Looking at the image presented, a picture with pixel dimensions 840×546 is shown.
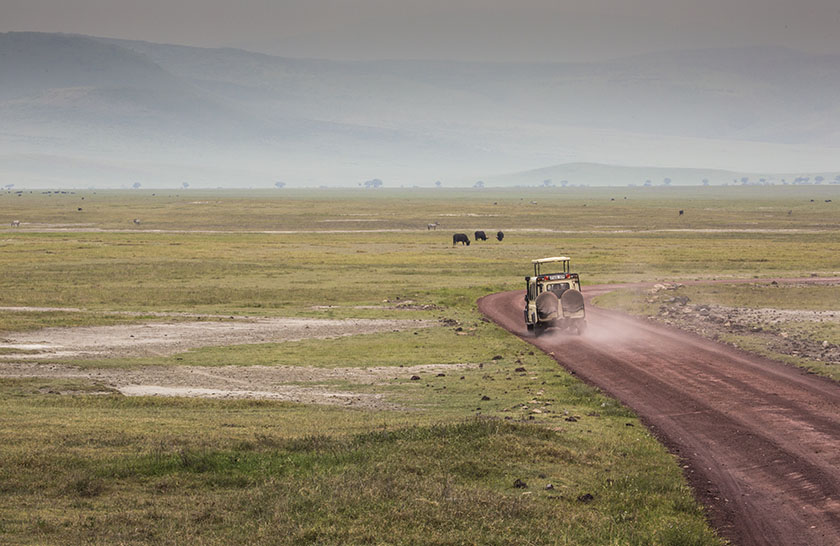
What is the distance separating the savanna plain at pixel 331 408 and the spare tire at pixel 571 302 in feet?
10.7

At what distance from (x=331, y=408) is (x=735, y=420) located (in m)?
12.2

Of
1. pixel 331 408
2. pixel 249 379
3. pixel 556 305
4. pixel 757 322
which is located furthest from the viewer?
pixel 757 322

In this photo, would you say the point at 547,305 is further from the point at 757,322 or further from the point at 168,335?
the point at 168,335

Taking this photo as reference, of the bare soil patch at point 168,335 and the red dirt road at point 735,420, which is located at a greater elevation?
the red dirt road at point 735,420

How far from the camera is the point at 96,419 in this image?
26859 mm

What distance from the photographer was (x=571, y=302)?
47.6 m

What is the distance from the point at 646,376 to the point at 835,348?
36.1 ft

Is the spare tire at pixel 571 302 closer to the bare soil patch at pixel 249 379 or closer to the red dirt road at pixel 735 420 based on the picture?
the red dirt road at pixel 735 420

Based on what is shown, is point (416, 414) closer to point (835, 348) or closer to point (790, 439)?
point (790, 439)

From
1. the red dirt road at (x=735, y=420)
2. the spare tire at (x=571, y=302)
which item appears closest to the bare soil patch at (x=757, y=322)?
the red dirt road at (x=735, y=420)

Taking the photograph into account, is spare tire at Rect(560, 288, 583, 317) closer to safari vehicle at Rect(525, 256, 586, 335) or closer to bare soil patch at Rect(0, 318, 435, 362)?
safari vehicle at Rect(525, 256, 586, 335)

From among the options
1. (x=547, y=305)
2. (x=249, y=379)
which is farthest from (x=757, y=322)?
(x=249, y=379)

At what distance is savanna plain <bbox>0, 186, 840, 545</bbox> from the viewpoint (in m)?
18.4

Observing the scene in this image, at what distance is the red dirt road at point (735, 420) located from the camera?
19.4 meters
